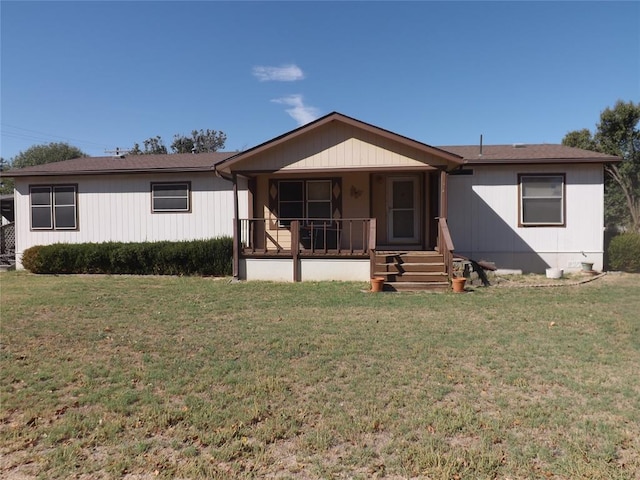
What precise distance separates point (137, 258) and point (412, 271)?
759 cm

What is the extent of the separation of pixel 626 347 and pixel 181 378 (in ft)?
16.7

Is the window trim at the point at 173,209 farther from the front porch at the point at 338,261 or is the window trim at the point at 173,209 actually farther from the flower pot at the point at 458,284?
the flower pot at the point at 458,284

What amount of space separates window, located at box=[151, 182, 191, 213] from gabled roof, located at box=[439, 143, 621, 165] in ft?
27.4

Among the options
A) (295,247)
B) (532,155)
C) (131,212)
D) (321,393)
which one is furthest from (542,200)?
(131,212)

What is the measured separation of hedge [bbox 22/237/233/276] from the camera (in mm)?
12039

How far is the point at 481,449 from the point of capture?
2949mm

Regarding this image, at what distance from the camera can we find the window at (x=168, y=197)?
44.3ft

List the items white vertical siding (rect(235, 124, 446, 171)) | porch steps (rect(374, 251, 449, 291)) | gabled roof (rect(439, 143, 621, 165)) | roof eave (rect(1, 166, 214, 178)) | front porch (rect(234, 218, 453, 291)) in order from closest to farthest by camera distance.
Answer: porch steps (rect(374, 251, 449, 291))
front porch (rect(234, 218, 453, 291))
white vertical siding (rect(235, 124, 446, 171))
gabled roof (rect(439, 143, 621, 165))
roof eave (rect(1, 166, 214, 178))

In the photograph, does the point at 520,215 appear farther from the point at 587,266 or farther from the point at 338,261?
the point at 338,261

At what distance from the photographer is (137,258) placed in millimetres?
12258

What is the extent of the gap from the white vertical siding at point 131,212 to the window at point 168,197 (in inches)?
6.2

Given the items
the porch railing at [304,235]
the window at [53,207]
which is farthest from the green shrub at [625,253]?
the window at [53,207]

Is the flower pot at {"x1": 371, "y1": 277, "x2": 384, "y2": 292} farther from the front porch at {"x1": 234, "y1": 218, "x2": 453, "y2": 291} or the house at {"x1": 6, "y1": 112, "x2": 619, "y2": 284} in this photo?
the house at {"x1": 6, "y1": 112, "x2": 619, "y2": 284}

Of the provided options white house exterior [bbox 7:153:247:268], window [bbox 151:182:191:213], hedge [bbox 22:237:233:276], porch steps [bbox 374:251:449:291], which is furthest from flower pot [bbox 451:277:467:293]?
window [bbox 151:182:191:213]
